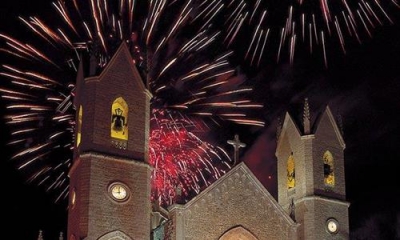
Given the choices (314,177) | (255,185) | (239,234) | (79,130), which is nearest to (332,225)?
(314,177)

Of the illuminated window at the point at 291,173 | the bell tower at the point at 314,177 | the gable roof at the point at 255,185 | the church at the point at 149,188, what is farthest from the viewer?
the illuminated window at the point at 291,173

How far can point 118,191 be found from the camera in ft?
111

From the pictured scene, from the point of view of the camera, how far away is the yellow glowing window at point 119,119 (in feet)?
115

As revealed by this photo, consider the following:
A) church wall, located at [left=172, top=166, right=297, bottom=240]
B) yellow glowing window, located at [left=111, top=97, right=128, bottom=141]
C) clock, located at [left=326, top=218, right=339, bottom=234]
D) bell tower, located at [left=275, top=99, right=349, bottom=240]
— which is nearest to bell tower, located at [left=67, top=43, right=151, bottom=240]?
yellow glowing window, located at [left=111, top=97, right=128, bottom=141]

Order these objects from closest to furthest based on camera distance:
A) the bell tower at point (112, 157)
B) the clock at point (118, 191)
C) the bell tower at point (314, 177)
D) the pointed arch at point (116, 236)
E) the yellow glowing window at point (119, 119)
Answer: the pointed arch at point (116, 236) < the bell tower at point (112, 157) < the clock at point (118, 191) < the yellow glowing window at point (119, 119) < the bell tower at point (314, 177)

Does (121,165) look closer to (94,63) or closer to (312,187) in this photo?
(94,63)

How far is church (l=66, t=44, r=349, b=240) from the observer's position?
1319 inches

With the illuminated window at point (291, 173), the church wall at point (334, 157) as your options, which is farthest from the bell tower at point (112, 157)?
the church wall at point (334, 157)

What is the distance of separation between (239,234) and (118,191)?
649 cm

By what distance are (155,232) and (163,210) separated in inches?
80.3

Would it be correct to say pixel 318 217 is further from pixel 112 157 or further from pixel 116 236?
pixel 112 157

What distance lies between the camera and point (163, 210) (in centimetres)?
3784

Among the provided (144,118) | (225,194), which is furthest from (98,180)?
(225,194)

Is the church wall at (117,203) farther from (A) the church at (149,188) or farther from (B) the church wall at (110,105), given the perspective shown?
(B) the church wall at (110,105)
